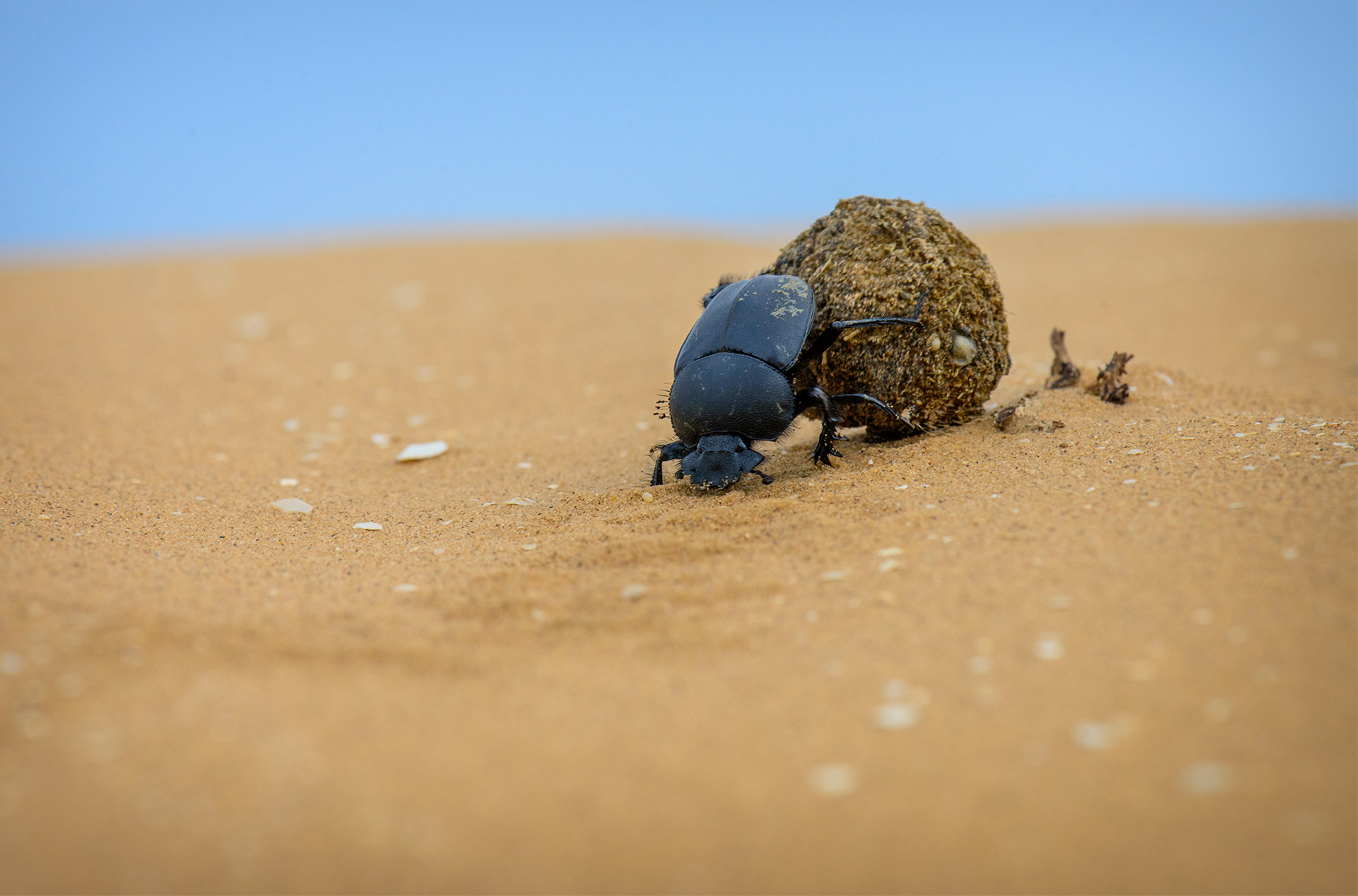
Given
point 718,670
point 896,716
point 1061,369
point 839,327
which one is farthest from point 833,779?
point 1061,369

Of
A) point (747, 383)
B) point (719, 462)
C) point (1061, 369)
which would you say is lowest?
point (719, 462)

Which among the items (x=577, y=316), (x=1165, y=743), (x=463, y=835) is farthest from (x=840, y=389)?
(x=577, y=316)

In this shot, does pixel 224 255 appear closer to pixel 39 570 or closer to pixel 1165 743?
pixel 39 570

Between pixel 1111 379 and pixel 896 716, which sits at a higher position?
pixel 1111 379

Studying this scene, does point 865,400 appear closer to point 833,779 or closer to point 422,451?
point 833,779

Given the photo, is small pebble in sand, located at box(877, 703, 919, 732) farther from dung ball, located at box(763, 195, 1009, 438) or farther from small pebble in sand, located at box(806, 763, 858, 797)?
dung ball, located at box(763, 195, 1009, 438)

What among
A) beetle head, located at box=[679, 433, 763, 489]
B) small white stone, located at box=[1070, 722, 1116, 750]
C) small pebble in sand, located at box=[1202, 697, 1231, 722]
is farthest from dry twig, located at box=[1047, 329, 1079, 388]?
small white stone, located at box=[1070, 722, 1116, 750]
